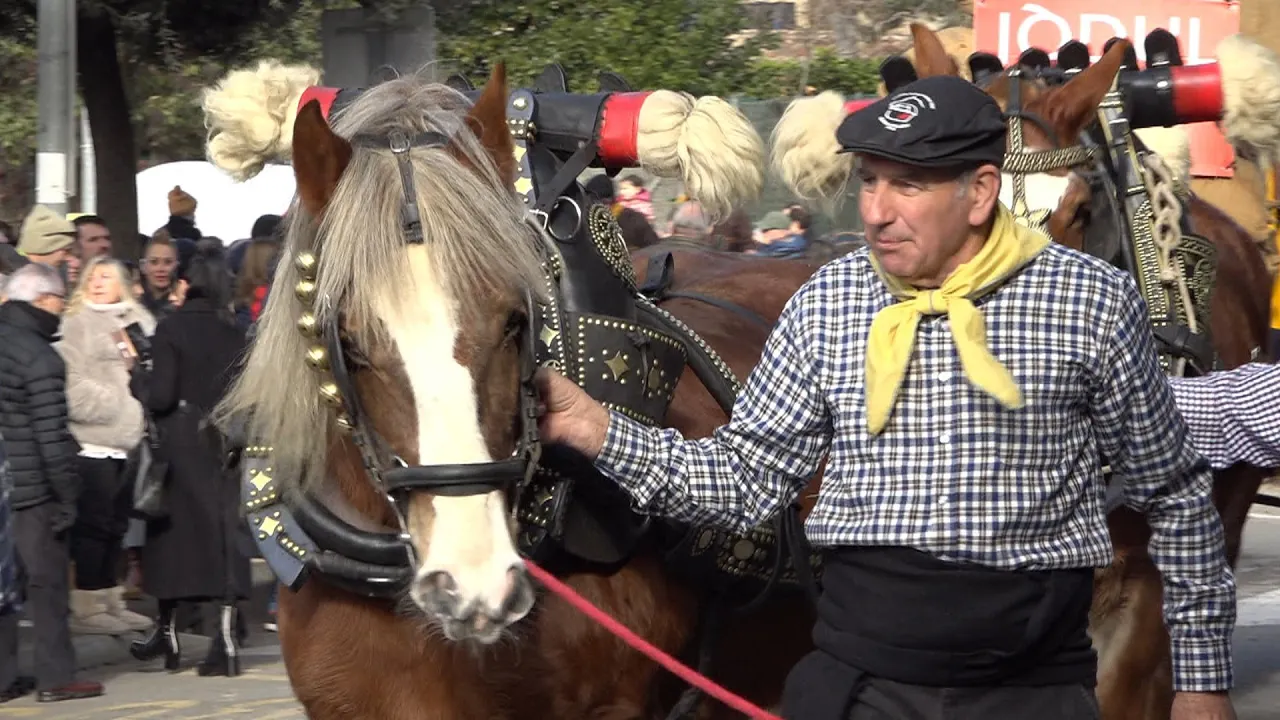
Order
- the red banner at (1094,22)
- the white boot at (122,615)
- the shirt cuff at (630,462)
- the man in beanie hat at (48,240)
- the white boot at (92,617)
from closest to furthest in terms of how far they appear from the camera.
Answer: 1. the shirt cuff at (630,462)
2. the man in beanie hat at (48,240)
3. the white boot at (92,617)
4. the white boot at (122,615)
5. the red banner at (1094,22)

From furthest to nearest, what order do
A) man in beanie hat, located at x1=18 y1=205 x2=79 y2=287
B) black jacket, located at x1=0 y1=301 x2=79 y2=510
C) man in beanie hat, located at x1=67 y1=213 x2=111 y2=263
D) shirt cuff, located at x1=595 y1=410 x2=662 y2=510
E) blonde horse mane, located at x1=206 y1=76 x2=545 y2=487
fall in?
man in beanie hat, located at x1=67 y1=213 x2=111 y2=263
man in beanie hat, located at x1=18 y1=205 x2=79 y2=287
black jacket, located at x1=0 y1=301 x2=79 y2=510
shirt cuff, located at x1=595 y1=410 x2=662 y2=510
blonde horse mane, located at x1=206 y1=76 x2=545 y2=487

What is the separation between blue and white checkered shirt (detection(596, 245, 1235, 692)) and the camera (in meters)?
3.16

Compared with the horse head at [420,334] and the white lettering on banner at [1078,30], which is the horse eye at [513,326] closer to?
the horse head at [420,334]

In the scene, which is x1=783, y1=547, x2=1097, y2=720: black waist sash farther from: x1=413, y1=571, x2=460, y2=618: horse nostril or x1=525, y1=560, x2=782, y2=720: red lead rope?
x1=413, y1=571, x2=460, y2=618: horse nostril

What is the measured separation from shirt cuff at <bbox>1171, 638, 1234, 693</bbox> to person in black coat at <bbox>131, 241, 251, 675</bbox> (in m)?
5.97

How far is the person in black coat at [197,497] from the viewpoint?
28.6 feet

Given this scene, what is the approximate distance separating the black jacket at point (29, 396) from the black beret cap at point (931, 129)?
18.4ft

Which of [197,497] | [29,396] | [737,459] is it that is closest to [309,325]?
[737,459]

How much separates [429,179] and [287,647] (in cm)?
105

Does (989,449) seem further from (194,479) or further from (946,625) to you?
(194,479)

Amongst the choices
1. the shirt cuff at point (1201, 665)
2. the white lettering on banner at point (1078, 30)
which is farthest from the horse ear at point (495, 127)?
the white lettering on banner at point (1078, 30)

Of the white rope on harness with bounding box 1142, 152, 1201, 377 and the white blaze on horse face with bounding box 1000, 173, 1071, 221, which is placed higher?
the white blaze on horse face with bounding box 1000, 173, 1071, 221

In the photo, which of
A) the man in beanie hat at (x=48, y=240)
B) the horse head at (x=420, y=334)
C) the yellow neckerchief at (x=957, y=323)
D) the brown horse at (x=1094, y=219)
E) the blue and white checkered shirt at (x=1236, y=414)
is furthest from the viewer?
the man in beanie hat at (x=48, y=240)

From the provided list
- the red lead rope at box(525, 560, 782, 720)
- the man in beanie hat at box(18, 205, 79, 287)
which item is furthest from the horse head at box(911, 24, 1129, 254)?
the man in beanie hat at box(18, 205, 79, 287)
